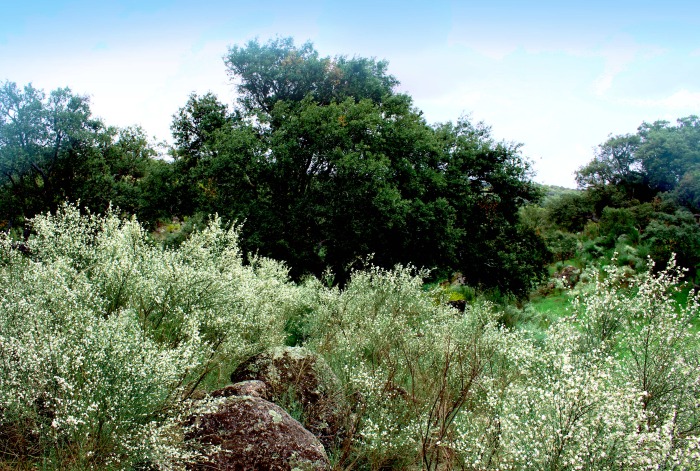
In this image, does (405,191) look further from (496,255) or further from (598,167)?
(598,167)

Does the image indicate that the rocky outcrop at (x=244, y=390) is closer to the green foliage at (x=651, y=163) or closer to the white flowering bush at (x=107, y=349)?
the white flowering bush at (x=107, y=349)

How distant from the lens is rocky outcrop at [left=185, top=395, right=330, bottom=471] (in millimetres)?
5734

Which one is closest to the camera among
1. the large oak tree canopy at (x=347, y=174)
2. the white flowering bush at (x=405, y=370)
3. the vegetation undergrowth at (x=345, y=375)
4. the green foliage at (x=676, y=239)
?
the vegetation undergrowth at (x=345, y=375)

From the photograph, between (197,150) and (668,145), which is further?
(668,145)

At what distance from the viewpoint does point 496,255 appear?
930 inches

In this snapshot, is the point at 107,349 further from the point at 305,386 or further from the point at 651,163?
the point at 651,163

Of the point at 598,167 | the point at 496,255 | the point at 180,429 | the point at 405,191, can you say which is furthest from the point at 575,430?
the point at 598,167

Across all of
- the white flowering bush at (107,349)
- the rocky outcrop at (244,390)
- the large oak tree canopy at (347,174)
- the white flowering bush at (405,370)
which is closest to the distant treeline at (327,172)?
the large oak tree canopy at (347,174)

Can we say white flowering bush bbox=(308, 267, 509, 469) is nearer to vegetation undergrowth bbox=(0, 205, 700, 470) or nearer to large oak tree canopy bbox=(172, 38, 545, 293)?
vegetation undergrowth bbox=(0, 205, 700, 470)

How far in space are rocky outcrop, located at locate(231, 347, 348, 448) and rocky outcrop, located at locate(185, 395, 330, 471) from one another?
4.09 feet

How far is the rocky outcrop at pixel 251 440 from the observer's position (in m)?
5.73

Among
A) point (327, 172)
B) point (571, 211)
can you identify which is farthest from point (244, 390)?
point (571, 211)

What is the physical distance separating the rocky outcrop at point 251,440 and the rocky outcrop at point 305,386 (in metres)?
1.25

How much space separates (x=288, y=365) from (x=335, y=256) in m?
14.3
